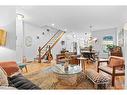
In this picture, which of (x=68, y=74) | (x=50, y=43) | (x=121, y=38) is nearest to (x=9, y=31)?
(x=50, y=43)

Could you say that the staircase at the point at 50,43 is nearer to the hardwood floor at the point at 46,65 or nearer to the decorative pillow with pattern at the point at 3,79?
the hardwood floor at the point at 46,65

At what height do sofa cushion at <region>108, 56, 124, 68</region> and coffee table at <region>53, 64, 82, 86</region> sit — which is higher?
sofa cushion at <region>108, 56, 124, 68</region>

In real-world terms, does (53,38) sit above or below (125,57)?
above

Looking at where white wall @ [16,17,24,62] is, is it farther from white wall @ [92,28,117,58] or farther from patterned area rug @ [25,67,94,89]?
white wall @ [92,28,117,58]

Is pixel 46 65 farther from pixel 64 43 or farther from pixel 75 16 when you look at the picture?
pixel 75 16

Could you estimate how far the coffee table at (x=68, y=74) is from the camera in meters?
2.74

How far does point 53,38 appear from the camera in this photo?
2705 millimetres

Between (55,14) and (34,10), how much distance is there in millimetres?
344

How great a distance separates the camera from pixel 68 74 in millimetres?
2822

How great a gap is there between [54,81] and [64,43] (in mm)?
683

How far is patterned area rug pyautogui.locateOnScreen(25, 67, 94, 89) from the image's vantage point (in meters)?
2.65

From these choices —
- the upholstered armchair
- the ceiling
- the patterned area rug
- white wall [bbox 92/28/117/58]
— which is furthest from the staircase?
the upholstered armchair

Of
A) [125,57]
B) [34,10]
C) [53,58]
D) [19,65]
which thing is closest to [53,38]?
[53,58]
